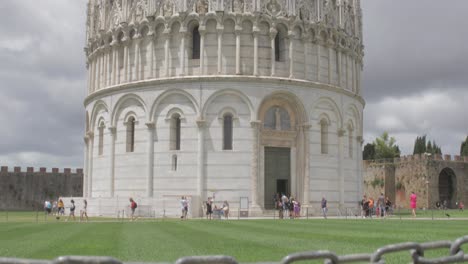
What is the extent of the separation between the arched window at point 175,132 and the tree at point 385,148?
59978 mm

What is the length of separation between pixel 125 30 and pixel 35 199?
34443mm

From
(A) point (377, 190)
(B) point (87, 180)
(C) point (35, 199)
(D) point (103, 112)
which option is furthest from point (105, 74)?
(A) point (377, 190)

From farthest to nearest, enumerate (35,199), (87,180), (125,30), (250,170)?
1. (35,199)
2. (87,180)
3. (125,30)
4. (250,170)

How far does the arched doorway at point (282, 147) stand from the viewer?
39.3 m

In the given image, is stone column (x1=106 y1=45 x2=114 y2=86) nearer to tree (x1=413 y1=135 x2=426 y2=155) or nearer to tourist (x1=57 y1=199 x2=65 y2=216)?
tourist (x1=57 y1=199 x2=65 y2=216)

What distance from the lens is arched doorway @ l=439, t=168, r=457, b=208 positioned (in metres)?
65.9

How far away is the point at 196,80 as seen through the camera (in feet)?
128

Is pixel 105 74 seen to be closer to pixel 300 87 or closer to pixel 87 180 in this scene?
pixel 87 180

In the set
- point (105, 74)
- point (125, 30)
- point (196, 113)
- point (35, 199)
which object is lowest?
point (35, 199)

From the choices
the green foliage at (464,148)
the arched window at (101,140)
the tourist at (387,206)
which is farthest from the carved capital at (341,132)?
the green foliage at (464,148)

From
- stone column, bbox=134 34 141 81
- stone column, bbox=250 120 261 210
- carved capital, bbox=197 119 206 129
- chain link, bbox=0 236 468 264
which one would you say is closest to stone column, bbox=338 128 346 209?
stone column, bbox=250 120 261 210

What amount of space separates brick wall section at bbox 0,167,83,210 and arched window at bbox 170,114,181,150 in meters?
34.1

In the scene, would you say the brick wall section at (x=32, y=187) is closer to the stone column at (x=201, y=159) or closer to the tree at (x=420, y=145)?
the stone column at (x=201, y=159)

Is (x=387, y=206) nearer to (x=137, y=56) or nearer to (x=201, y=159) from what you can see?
(x=201, y=159)
